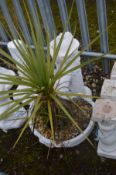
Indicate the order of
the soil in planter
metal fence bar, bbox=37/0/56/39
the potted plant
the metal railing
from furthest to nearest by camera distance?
metal fence bar, bbox=37/0/56/39 → the metal railing → the soil in planter → the potted plant

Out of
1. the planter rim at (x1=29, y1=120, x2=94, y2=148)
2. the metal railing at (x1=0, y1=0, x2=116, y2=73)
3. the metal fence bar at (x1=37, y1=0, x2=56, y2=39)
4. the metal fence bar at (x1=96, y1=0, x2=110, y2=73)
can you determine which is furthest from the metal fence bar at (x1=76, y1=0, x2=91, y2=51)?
the planter rim at (x1=29, y1=120, x2=94, y2=148)

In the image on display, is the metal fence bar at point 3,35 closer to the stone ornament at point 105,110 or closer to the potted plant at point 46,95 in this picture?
the potted plant at point 46,95

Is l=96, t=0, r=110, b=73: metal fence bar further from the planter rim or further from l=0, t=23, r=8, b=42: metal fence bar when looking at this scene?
l=0, t=23, r=8, b=42: metal fence bar

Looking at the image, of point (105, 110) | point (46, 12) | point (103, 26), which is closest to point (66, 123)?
point (105, 110)

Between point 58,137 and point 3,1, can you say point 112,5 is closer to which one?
point 3,1

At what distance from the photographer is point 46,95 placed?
6.68 ft

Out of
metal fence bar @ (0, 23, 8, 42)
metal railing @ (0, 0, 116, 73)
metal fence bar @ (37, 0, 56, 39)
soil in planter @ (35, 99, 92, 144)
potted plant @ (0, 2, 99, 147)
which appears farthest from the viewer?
metal fence bar @ (0, 23, 8, 42)

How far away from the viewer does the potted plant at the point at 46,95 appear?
1970mm

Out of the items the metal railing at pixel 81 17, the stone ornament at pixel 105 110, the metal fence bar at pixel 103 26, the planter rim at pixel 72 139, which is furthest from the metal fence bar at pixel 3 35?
the stone ornament at pixel 105 110

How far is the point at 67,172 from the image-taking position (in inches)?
99.3

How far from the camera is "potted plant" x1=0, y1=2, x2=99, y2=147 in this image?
1.97 metres

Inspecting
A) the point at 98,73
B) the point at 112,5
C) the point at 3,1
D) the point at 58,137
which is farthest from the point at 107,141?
the point at 112,5

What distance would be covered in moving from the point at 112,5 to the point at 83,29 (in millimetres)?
939

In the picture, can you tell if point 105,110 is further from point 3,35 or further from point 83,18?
point 3,35
